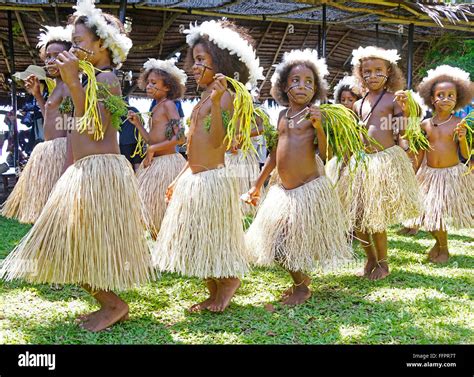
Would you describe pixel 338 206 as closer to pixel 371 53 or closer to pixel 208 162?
pixel 208 162

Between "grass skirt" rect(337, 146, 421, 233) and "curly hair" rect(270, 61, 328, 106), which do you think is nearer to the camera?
"curly hair" rect(270, 61, 328, 106)

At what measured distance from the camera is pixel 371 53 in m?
3.49

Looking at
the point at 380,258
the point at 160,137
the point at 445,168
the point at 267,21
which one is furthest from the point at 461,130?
the point at 267,21

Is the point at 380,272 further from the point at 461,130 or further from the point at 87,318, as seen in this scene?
the point at 87,318

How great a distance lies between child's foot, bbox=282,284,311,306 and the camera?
2.89m

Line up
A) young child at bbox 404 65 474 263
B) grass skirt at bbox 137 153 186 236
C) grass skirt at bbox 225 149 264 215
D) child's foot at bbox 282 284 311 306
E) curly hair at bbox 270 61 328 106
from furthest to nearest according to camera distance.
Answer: grass skirt at bbox 225 149 264 215, young child at bbox 404 65 474 263, grass skirt at bbox 137 153 186 236, curly hair at bbox 270 61 328 106, child's foot at bbox 282 284 311 306

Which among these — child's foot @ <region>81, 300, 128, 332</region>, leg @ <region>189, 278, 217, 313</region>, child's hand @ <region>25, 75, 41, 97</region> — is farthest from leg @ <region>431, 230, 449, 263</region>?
child's hand @ <region>25, 75, 41, 97</region>

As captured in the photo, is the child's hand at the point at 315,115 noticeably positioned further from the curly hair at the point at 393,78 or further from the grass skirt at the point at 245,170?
the grass skirt at the point at 245,170

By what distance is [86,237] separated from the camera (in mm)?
2322

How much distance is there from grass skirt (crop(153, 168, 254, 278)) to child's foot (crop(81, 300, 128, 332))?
285mm

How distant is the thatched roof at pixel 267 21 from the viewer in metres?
5.30

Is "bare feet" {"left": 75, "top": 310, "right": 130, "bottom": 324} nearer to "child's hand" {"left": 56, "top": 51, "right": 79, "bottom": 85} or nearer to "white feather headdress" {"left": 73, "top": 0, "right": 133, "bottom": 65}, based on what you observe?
"child's hand" {"left": 56, "top": 51, "right": 79, "bottom": 85}
